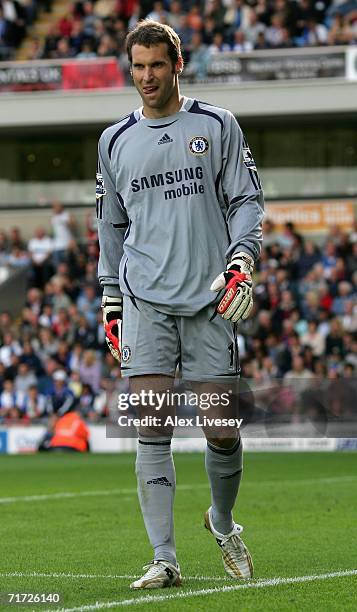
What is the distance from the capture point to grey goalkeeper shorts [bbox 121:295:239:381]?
621cm

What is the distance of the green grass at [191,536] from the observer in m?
5.83

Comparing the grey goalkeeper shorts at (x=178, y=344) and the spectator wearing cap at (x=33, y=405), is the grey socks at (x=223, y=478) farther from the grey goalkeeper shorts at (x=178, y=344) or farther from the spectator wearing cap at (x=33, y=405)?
the spectator wearing cap at (x=33, y=405)

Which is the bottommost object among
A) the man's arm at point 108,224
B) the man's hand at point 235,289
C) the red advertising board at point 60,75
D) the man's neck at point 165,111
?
the man's hand at point 235,289

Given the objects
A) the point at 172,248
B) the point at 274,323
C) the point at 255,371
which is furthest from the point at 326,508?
the point at 274,323

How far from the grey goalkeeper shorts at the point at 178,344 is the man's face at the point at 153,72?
0.94 meters

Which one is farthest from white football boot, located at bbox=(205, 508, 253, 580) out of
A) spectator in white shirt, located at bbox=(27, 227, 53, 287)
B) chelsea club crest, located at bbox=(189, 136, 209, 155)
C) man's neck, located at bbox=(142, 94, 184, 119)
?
spectator in white shirt, located at bbox=(27, 227, 53, 287)

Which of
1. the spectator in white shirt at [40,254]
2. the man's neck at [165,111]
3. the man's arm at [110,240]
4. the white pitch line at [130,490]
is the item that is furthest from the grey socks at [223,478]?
the spectator in white shirt at [40,254]

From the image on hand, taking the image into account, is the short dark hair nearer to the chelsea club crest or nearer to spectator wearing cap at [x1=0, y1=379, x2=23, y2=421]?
the chelsea club crest

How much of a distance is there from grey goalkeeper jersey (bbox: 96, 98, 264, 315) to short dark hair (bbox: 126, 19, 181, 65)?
0.30 meters

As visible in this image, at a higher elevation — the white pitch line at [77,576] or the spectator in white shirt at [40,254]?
the white pitch line at [77,576]

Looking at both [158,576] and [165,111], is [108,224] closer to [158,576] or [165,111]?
[165,111]

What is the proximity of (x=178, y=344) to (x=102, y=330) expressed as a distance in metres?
18.3

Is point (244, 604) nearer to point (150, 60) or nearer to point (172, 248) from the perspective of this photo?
point (172, 248)

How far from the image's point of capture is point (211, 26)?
28844mm
